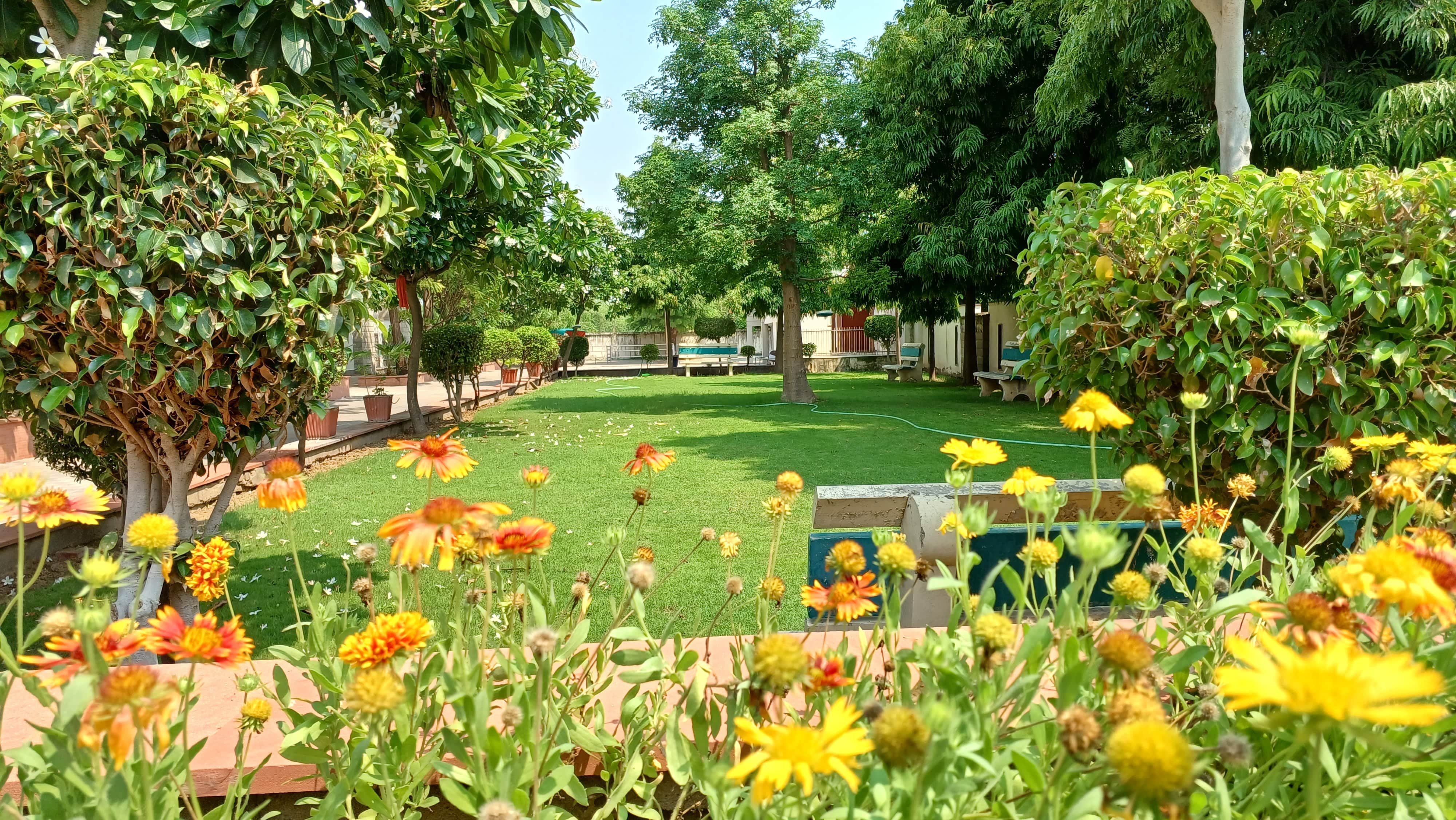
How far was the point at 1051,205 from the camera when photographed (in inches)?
113

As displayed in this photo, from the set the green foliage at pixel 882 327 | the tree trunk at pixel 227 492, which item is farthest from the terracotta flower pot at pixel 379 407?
the green foliage at pixel 882 327

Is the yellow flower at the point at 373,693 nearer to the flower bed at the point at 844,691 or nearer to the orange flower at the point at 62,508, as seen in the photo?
the flower bed at the point at 844,691

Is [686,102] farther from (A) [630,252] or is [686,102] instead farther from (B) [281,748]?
(B) [281,748]

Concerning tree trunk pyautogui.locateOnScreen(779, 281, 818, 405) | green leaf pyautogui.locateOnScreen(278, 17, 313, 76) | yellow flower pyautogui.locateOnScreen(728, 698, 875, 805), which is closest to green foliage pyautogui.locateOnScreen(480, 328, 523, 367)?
tree trunk pyautogui.locateOnScreen(779, 281, 818, 405)

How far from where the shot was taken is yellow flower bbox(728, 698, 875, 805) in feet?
1.81

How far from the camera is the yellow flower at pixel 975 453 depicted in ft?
3.27

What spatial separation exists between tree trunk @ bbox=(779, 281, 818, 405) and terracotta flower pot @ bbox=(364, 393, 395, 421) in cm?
611

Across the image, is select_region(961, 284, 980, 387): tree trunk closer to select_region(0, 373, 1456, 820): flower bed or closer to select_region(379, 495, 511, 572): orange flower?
select_region(0, 373, 1456, 820): flower bed

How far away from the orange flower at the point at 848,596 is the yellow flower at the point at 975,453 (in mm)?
174

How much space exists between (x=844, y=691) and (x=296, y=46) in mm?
2442

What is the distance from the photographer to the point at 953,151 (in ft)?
39.4

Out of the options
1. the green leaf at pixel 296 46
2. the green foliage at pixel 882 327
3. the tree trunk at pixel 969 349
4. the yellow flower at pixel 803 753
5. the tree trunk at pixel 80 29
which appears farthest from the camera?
the green foliage at pixel 882 327

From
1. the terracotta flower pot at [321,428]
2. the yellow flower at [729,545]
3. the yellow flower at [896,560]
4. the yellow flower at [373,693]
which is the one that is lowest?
the terracotta flower pot at [321,428]

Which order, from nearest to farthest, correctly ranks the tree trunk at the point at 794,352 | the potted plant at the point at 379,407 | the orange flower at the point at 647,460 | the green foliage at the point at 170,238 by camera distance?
1. the orange flower at the point at 647,460
2. the green foliage at the point at 170,238
3. the potted plant at the point at 379,407
4. the tree trunk at the point at 794,352
